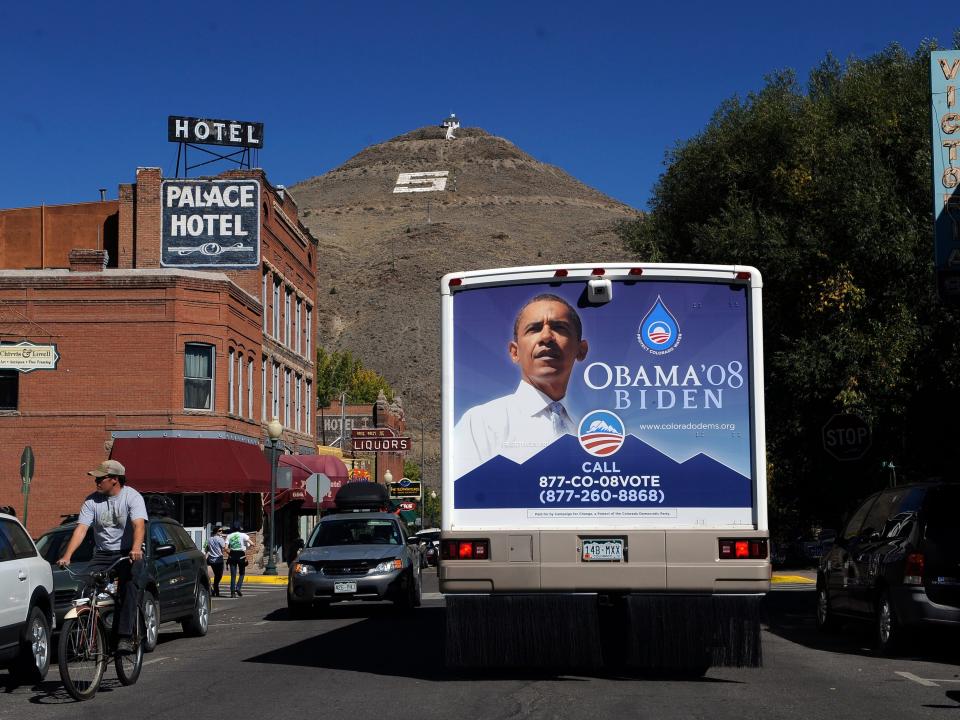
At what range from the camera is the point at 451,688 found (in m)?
11.3

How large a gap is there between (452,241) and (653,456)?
545 ft

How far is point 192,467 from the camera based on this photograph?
3666cm

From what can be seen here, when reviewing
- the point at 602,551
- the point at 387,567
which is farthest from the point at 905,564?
the point at 387,567

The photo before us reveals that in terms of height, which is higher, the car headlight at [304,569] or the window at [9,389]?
the window at [9,389]

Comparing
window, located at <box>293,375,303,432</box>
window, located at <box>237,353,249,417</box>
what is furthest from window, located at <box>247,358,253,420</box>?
window, located at <box>293,375,303,432</box>

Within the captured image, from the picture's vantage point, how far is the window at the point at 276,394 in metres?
47.0

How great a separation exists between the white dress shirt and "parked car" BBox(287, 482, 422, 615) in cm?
893

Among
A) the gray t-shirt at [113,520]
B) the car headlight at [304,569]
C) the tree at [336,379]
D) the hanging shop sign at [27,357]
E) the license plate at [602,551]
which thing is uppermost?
the tree at [336,379]

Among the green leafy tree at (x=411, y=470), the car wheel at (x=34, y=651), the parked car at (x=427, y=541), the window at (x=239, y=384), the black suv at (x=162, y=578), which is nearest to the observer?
the car wheel at (x=34, y=651)

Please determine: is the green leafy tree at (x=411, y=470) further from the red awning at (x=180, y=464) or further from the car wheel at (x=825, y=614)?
the car wheel at (x=825, y=614)

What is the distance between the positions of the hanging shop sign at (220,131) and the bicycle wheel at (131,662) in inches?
1517

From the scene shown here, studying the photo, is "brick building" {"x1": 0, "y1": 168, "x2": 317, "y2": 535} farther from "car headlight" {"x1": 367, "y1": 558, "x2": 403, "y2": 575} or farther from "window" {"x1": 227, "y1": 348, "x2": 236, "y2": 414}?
"car headlight" {"x1": 367, "y1": 558, "x2": 403, "y2": 575}

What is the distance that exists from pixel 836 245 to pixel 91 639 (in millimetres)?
14337

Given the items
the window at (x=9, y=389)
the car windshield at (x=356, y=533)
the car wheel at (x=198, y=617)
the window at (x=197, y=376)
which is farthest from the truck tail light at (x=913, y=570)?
the window at (x=9, y=389)
